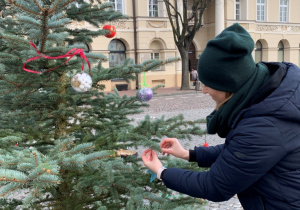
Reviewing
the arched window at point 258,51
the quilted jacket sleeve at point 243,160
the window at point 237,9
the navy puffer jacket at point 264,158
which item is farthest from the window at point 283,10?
the quilted jacket sleeve at point 243,160

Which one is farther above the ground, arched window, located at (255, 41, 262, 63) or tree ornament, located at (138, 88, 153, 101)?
arched window, located at (255, 41, 262, 63)

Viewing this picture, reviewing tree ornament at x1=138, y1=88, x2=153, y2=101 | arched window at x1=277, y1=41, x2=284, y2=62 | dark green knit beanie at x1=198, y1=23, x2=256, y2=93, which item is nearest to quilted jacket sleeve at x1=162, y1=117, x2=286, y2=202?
dark green knit beanie at x1=198, y1=23, x2=256, y2=93

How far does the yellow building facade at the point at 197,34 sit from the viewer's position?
65.5ft

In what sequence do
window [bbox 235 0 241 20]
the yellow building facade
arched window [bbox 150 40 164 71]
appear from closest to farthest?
1. the yellow building facade
2. arched window [bbox 150 40 164 71]
3. window [bbox 235 0 241 20]

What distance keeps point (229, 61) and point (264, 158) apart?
40 centimetres

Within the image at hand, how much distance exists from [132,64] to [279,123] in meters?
1.18

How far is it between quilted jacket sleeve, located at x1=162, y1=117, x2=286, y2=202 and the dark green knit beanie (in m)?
0.18

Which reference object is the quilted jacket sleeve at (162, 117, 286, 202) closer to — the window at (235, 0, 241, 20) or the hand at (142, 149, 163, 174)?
the hand at (142, 149, 163, 174)

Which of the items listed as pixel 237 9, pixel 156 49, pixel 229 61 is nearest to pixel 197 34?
pixel 237 9

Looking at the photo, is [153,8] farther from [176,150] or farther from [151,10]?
[176,150]

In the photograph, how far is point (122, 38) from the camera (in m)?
19.9

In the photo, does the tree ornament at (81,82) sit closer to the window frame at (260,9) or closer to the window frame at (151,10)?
the window frame at (151,10)

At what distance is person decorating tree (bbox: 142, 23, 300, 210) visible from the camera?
114 cm

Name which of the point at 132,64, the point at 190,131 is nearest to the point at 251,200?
the point at 190,131
